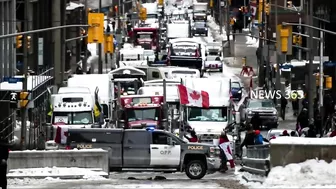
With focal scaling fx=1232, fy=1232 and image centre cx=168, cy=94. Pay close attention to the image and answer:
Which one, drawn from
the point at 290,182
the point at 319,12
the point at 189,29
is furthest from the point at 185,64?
the point at 290,182

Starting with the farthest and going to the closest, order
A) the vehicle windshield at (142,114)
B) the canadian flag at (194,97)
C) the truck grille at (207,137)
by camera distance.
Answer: the vehicle windshield at (142,114)
the canadian flag at (194,97)
the truck grille at (207,137)

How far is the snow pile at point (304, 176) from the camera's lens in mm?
28812

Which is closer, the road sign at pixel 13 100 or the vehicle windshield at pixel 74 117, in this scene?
the road sign at pixel 13 100

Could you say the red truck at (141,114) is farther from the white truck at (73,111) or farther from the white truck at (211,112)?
the white truck at (73,111)

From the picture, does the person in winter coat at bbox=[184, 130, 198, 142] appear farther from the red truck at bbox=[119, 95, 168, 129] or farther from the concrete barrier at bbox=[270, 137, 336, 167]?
the concrete barrier at bbox=[270, 137, 336, 167]

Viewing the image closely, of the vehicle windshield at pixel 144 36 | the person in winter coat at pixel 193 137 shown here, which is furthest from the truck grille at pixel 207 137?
the vehicle windshield at pixel 144 36

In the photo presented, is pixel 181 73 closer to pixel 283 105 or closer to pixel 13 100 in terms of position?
pixel 283 105

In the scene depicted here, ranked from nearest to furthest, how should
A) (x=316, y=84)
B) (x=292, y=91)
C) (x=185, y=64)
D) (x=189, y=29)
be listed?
1. (x=316, y=84)
2. (x=292, y=91)
3. (x=185, y=64)
4. (x=189, y=29)

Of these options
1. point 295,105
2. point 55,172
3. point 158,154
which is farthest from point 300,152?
point 295,105

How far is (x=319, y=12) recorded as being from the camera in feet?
255

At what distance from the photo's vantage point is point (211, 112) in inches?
1960

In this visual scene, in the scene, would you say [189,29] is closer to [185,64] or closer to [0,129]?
[185,64]

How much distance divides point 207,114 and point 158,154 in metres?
12.7

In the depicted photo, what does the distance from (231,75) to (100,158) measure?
5293 centimetres
